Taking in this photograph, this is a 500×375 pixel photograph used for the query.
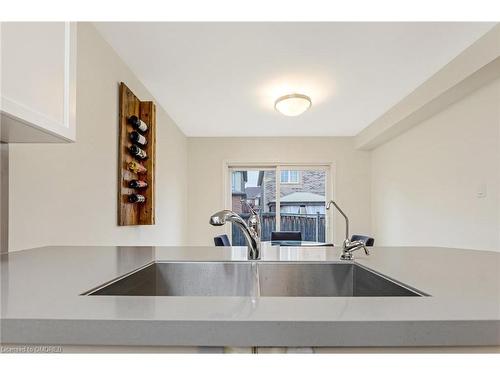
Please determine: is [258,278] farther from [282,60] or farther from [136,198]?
[282,60]

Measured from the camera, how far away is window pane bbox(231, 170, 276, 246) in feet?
18.2

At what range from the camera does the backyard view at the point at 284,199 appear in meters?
5.55

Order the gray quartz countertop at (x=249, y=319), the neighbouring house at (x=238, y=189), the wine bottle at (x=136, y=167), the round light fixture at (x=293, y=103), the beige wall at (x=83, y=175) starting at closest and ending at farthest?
the gray quartz countertop at (x=249, y=319)
the beige wall at (x=83, y=175)
the wine bottle at (x=136, y=167)
the round light fixture at (x=293, y=103)
the neighbouring house at (x=238, y=189)

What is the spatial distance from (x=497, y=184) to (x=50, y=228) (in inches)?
123

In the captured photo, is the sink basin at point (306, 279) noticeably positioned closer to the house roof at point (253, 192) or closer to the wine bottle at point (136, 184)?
the wine bottle at point (136, 184)

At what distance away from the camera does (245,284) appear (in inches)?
44.5

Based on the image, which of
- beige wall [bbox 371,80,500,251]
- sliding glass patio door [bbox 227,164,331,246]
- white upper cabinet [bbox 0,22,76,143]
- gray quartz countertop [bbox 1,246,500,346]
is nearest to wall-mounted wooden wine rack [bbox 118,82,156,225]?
Answer: white upper cabinet [bbox 0,22,76,143]

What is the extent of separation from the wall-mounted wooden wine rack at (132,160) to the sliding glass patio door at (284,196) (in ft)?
8.71

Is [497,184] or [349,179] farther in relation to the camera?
[349,179]

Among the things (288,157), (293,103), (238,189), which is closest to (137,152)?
(293,103)

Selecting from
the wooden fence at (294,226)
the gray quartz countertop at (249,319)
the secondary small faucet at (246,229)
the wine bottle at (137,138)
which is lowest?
the wooden fence at (294,226)

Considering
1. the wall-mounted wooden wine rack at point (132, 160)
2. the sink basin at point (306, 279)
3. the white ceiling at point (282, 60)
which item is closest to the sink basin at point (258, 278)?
the sink basin at point (306, 279)

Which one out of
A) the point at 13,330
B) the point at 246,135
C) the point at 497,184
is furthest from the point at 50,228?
the point at 246,135
